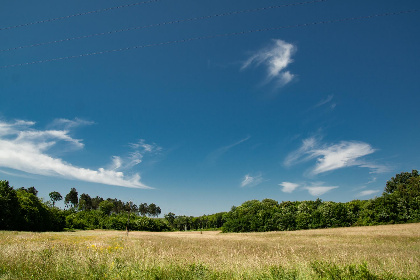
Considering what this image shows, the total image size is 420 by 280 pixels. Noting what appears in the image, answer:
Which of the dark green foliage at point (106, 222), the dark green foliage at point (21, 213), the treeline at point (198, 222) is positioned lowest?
the treeline at point (198, 222)

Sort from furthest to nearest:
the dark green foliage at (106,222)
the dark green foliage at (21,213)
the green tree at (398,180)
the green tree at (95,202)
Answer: the green tree at (95,202) < the green tree at (398,180) < the dark green foliage at (106,222) < the dark green foliage at (21,213)

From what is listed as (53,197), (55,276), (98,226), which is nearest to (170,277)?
(55,276)

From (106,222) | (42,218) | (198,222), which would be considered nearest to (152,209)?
(198,222)

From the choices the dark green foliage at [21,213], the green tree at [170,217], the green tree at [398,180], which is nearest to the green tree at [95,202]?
the green tree at [170,217]

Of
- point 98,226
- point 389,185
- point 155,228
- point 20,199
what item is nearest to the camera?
point 20,199

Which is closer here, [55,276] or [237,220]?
[55,276]

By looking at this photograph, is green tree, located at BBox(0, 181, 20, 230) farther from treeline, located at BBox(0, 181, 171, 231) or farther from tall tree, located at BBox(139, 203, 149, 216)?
tall tree, located at BBox(139, 203, 149, 216)

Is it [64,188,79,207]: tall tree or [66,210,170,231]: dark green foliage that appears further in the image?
[64,188,79,207]: tall tree

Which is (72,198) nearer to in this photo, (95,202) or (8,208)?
(95,202)

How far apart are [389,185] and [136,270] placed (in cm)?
11543

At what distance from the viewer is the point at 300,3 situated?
9.70m

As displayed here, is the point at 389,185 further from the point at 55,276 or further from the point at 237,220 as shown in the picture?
the point at 55,276

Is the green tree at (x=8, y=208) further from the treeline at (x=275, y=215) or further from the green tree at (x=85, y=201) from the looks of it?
the green tree at (x=85, y=201)

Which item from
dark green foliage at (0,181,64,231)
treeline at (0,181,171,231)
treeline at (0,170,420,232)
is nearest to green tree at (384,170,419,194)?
treeline at (0,170,420,232)
